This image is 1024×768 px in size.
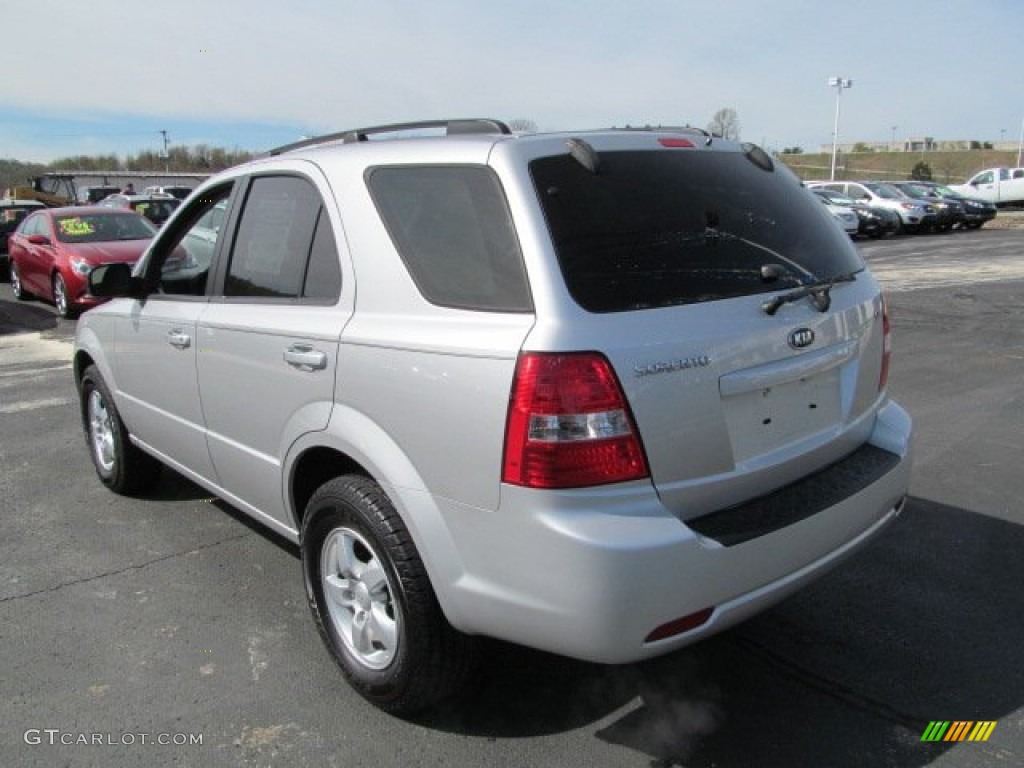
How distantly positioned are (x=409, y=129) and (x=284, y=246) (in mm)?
658

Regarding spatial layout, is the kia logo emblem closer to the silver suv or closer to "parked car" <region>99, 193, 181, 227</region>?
the silver suv

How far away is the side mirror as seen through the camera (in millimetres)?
4066

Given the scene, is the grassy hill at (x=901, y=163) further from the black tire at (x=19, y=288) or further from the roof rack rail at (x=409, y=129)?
the roof rack rail at (x=409, y=129)

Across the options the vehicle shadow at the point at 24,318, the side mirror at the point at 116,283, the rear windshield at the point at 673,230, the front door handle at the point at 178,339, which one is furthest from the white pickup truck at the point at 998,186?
the front door handle at the point at 178,339

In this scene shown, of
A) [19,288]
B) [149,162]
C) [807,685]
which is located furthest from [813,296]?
[149,162]

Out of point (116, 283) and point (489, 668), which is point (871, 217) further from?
point (489, 668)

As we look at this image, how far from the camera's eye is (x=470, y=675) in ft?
8.83

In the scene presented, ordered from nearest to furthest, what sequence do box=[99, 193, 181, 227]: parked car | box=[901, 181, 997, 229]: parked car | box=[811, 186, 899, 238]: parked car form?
1. box=[99, 193, 181, 227]: parked car
2. box=[811, 186, 899, 238]: parked car
3. box=[901, 181, 997, 229]: parked car

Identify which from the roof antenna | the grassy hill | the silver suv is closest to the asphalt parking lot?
the silver suv

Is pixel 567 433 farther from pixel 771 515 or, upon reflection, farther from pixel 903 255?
pixel 903 255

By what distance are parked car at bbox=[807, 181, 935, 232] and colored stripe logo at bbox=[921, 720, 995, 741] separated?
26.6 meters

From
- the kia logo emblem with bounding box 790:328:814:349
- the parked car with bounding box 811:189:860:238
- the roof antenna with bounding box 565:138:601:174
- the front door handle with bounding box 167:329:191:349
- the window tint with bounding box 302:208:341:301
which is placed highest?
the roof antenna with bounding box 565:138:601:174

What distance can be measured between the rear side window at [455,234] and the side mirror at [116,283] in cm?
191

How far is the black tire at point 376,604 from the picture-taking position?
256 cm
